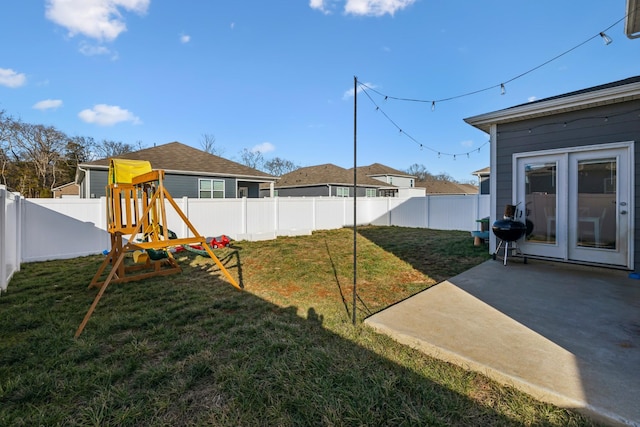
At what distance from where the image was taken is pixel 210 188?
13086mm

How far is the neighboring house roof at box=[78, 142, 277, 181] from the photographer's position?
466 inches

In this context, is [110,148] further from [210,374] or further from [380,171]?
[210,374]

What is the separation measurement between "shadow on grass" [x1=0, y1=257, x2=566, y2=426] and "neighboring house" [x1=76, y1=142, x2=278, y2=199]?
30.3 ft

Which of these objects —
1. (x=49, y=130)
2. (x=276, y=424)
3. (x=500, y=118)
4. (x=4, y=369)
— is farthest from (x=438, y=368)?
(x=49, y=130)

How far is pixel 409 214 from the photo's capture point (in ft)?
46.8

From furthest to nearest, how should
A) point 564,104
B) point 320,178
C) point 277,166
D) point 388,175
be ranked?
point 277,166 → point 388,175 → point 320,178 → point 564,104

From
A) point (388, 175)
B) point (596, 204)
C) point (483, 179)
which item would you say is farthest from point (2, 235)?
point (388, 175)

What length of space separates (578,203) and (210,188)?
41.4 feet

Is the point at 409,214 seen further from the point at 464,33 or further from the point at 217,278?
the point at 217,278

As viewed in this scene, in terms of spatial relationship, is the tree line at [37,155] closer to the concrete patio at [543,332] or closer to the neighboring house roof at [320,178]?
the neighboring house roof at [320,178]

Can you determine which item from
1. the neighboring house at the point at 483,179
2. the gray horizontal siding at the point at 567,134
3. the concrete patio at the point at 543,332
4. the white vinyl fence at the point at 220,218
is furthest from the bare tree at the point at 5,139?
the neighboring house at the point at 483,179

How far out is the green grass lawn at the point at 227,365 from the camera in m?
1.69

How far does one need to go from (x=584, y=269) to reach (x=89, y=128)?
1434 inches

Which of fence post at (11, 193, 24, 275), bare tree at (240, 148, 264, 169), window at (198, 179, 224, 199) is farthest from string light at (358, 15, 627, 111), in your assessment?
bare tree at (240, 148, 264, 169)
